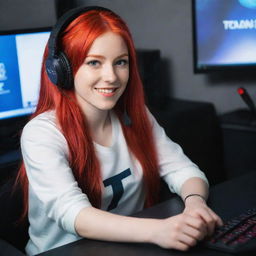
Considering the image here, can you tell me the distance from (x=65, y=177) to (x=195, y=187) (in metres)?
0.32

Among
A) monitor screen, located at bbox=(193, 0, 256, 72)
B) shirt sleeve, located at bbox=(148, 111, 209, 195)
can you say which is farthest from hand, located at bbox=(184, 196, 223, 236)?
monitor screen, located at bbox=(193, 0, 256, 72)

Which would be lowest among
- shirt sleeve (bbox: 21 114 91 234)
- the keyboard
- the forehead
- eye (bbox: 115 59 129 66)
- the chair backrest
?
the chair backrest

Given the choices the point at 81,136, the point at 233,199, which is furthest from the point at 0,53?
the point at 233,199

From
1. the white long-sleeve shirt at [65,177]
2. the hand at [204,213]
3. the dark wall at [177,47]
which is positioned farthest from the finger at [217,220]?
the dark wall at [177,47]

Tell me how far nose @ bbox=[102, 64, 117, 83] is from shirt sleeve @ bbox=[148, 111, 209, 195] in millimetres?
275

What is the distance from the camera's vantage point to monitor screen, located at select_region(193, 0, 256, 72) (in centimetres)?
216

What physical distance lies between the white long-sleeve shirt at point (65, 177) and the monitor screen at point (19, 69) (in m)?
0.71

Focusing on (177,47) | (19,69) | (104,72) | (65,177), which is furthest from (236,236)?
(177,47)

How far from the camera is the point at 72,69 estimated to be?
1.23 meters

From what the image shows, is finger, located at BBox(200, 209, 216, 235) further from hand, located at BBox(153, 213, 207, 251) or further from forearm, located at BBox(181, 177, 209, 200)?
forearm, located at BBox(181, 177, 209, 200)

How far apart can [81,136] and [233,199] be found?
1.24 feet

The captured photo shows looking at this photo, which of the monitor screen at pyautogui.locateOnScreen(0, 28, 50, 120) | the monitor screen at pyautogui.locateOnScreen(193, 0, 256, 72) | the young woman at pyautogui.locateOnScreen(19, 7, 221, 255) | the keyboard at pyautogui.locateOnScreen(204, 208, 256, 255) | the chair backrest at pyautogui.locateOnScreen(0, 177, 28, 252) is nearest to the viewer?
the keyboard at pyautogui.locateOnScreen(204, 208, 256, 255)

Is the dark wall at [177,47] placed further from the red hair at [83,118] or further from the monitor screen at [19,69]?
the red hair at [83,118]

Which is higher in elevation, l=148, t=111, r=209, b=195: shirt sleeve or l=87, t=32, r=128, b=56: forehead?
l=87, t=32, r=128, b=56: forehead
